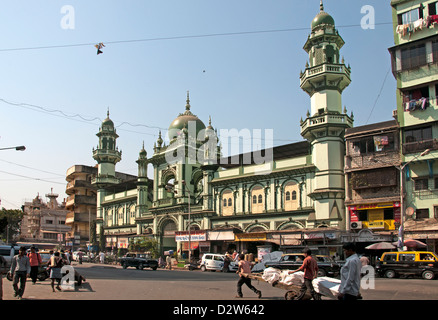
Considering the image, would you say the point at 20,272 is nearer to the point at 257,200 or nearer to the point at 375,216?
the point at 375,216

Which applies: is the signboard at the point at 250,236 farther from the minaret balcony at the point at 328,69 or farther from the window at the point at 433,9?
the window at the point at 433,9

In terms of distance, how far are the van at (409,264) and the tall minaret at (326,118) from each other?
12.7m

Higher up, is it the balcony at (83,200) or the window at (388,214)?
the balcony at (83,200)

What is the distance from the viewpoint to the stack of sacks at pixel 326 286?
36.8ft

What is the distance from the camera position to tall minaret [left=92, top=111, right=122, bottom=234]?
71250 millimetres

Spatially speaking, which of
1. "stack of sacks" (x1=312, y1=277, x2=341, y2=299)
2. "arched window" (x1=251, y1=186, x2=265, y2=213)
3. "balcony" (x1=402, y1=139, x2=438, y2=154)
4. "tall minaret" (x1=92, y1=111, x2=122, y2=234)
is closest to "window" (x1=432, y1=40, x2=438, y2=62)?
"balcony" (x1=402, y1=139, x2=438, y2=154)

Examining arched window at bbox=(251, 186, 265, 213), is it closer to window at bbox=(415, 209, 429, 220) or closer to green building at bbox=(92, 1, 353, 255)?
green building at bbox=(92, 1, 353, 255)

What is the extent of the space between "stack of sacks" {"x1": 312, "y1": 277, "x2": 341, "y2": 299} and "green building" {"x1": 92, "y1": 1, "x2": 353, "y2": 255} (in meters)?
20.7

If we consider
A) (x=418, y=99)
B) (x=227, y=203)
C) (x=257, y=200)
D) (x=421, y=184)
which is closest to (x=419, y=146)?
(x=421, y=184)

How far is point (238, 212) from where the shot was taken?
47.0m

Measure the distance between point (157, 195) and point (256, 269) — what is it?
115 feet

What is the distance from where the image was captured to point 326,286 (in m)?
11.5

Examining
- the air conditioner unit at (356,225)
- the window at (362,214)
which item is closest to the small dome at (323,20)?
the window at (362,214)

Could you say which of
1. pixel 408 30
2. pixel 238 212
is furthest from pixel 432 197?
pixel 238 212
